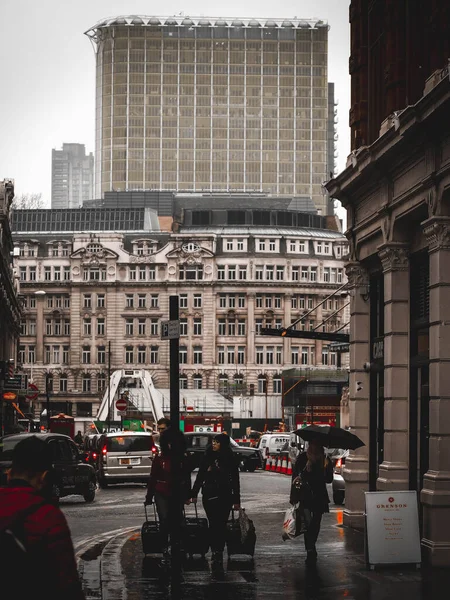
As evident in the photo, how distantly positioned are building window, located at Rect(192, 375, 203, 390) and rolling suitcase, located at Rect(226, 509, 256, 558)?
11601 centimetres

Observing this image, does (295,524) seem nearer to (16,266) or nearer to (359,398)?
(359,398)

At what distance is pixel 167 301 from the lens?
13250 cm

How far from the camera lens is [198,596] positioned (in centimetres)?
1410

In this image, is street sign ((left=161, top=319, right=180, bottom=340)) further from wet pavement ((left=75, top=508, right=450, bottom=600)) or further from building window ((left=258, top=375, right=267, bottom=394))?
building window ((left=258, top=375, right=267, bottom=394))

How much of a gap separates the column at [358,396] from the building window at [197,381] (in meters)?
110

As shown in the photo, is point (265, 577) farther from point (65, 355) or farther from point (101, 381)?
point (65, 355)

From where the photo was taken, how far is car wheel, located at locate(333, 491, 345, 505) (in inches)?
1225

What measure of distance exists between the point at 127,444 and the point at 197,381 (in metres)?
93.8

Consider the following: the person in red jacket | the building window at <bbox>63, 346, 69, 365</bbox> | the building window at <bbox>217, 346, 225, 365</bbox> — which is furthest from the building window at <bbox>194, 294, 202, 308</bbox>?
the person in red jacket

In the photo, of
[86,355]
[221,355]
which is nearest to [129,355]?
[86,355]

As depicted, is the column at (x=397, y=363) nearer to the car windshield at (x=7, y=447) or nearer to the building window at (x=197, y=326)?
the car windshield at (x=7, y=447)

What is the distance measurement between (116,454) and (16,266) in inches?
3822

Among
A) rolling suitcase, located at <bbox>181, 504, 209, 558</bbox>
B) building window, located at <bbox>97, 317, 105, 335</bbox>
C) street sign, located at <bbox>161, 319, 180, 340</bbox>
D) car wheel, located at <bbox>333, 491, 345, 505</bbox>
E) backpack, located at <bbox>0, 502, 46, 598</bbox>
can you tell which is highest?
building window, located at <bbox>97, 317, 105, 335</bbox>

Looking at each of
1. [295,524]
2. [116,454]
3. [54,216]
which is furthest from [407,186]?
[54,216]
